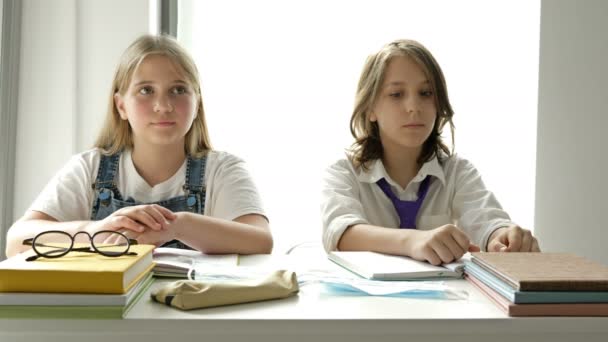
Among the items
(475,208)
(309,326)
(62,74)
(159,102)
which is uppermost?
(62,74)

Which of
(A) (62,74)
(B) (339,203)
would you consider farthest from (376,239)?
(A) (62,74)

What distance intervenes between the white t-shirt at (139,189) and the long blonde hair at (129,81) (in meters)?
0.08

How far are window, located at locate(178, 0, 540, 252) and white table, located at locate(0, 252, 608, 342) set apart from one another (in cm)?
183

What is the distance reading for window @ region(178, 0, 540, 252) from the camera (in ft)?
8.93

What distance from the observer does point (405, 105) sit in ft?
6.22

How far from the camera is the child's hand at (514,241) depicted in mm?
1433

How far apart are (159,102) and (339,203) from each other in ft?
1.78

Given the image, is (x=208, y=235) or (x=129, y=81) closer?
(x=208, y=235)

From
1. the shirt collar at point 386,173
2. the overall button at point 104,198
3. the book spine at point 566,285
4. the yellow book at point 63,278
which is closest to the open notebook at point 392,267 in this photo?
the book spine at point 566,285

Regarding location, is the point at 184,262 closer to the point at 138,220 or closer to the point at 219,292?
the point at 138,220

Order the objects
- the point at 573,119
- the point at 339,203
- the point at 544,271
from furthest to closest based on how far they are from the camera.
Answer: the point at 573,119, the point at 339,203, the point at 544,271

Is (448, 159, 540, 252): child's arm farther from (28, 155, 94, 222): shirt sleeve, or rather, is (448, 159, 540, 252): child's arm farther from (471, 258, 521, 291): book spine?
(28, 155, 94, 222): shirt sleeve

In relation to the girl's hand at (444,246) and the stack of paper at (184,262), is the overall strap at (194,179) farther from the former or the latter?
the girl's hand at (444,246)

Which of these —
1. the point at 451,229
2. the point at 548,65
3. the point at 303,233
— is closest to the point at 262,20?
the point at 303,233
